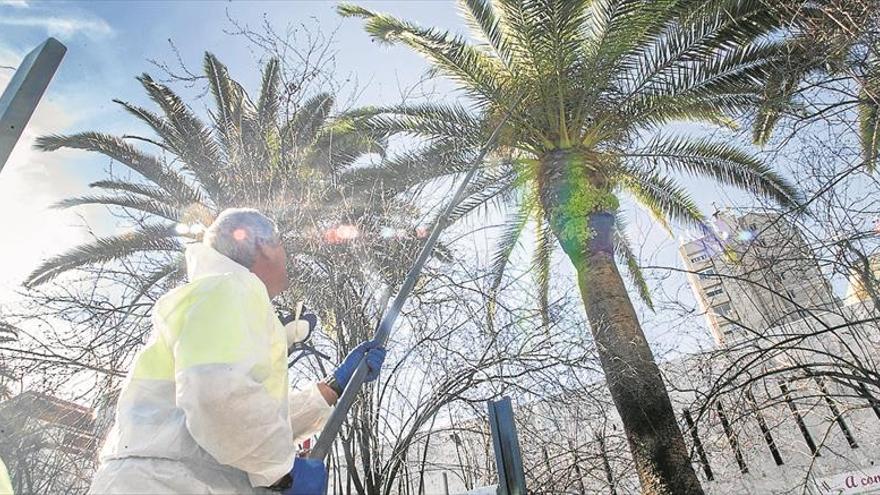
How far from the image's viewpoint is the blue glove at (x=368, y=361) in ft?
7.62

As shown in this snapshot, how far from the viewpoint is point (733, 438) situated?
17.6 ft

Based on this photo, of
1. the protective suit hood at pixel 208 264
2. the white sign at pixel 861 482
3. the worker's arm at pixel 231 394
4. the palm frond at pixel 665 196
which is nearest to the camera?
the worker's arm at pixel 231 394

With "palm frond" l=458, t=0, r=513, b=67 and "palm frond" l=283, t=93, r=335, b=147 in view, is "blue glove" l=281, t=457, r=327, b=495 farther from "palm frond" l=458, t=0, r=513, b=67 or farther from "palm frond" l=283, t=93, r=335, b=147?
"palm frond" l=458, t=0, r=513, b=67

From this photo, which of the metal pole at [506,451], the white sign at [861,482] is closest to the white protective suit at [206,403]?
the metal pole at [506,451]

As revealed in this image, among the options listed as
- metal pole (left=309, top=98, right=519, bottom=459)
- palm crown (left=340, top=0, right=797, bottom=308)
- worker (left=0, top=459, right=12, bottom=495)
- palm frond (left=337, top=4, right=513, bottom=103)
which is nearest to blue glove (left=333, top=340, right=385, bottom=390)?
metal pole (left=309, top=98, right=519, bottom=459)

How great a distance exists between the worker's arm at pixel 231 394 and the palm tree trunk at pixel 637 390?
4.98 meters

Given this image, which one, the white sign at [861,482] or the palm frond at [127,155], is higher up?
the palm frond at [127,155]

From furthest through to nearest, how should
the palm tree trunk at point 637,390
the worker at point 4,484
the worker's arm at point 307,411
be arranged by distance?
the palm tree trunk at point 637,390 < the worker's arm at point 307,411 < the worker at point 4,484

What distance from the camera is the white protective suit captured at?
1.54m

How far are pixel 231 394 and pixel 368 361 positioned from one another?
2.66 ft

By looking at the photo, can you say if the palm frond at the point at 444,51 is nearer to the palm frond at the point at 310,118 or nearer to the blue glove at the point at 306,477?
the palm frond at the point at 310,118

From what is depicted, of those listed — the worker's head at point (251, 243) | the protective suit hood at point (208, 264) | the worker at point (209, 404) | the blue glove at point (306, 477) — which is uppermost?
the worker's head at point (251, 243)

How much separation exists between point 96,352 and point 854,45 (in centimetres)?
644

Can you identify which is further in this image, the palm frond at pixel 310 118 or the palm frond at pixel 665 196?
the palm frond at pixel 665 196
